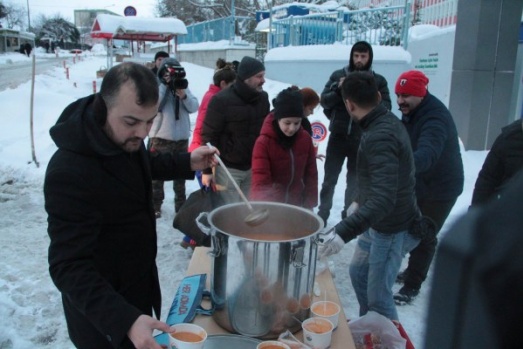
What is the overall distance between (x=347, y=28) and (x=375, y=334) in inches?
397

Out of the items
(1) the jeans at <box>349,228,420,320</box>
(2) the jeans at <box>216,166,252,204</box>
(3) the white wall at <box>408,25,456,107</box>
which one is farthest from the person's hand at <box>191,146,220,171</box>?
(3) the white wall at <box>408,25,456,107</box>

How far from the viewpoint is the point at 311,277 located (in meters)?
1.76

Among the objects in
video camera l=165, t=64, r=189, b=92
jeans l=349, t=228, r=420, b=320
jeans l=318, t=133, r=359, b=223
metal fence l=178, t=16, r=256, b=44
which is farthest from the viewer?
metal fence l=178, t=16, r=256, b=44

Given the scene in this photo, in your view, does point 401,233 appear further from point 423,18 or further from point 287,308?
point 423,18

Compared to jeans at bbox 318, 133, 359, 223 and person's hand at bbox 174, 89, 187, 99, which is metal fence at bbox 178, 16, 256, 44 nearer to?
person's hand at bbox 174, 89, 187, 99

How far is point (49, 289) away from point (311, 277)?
3.05m

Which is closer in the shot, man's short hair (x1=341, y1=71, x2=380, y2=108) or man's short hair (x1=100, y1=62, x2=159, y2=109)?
A: man's short hair (x1=100, y1=62, x2=159, y2=109)

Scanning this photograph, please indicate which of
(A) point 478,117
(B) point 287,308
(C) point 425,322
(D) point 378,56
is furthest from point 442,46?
(C) point 425,322

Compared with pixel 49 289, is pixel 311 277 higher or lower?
higher

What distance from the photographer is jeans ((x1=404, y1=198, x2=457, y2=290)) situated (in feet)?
11.8

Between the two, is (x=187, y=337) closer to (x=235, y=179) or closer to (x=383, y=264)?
(x=383, y=264)

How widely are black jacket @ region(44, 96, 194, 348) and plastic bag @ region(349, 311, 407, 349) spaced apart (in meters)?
1.05

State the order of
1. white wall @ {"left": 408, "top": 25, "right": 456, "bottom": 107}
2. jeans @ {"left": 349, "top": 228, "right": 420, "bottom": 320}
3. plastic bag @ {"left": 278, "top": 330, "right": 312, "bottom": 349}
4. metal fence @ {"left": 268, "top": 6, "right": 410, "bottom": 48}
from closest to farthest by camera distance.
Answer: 1. plastic bag @ {"left": 278, "top": 330, "right": 312, "bottom": 349}
2. jeans @ {"left": 349, "top": 228, "right": 420, "bottom": 320}
3. white wall @ {"left": 408, "top": 25, "right": 456, "bottom": 107}
4. metal fence @ {"left": 268, "top": 6, "right": 410, "bottom": 48}

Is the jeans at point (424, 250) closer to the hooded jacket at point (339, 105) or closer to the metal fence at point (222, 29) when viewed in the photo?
the hooded jacket at point (339, 105)
